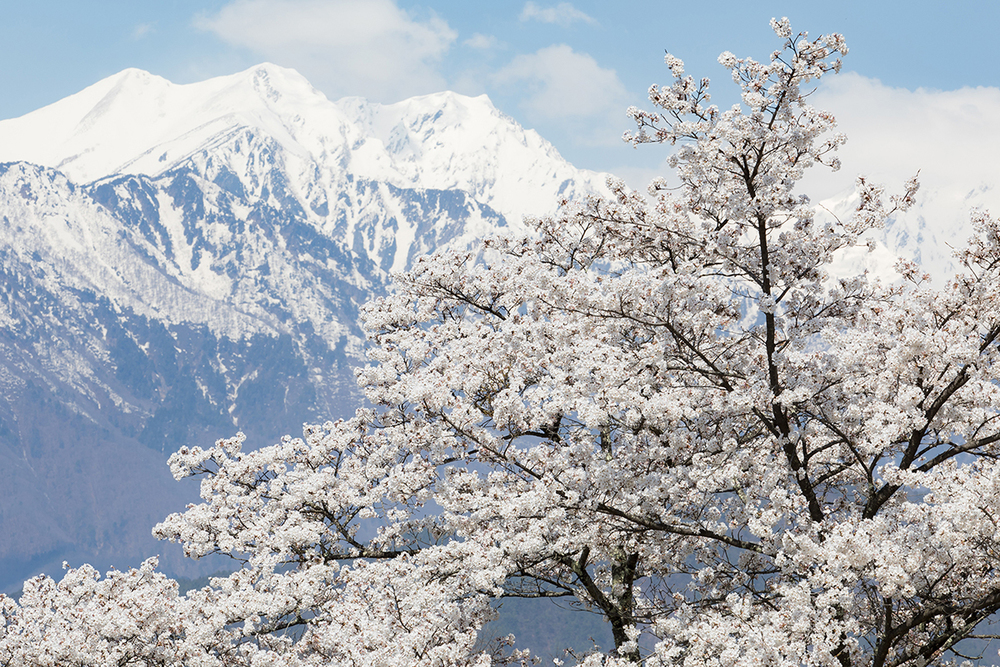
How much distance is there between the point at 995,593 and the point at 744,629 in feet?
10.2

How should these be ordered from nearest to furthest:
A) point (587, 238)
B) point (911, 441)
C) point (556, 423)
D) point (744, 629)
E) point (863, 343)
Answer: point (744, 629)
point (911, 441)
point (863, 343)
point (556, 423)
point (587, 238)

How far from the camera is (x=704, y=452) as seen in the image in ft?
46.3

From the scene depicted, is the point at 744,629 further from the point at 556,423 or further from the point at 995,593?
the point at 556,423

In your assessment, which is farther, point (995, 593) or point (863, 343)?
point (863, 343)

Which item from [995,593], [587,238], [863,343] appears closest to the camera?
[995,593]

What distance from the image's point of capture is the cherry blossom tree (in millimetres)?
11336

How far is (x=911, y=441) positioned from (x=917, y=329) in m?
1.66

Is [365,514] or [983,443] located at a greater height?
[365,514]

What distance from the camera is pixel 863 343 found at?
1320cm

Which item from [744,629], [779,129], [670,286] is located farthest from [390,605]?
[779,129]

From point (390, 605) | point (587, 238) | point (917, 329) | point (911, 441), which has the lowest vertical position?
point (390, 605)

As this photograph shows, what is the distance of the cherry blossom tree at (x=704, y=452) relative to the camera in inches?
446

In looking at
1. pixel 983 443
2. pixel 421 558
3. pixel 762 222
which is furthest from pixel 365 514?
pixel 983 443

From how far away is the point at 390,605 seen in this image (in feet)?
46.2
